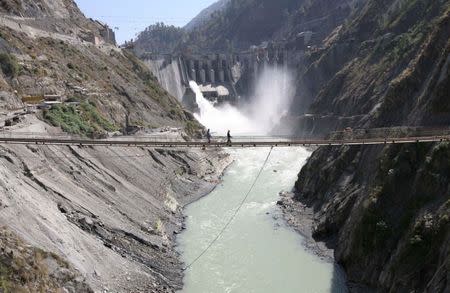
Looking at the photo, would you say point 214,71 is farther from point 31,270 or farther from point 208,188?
point 31,270

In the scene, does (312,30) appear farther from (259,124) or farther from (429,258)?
Answer: (429,258)

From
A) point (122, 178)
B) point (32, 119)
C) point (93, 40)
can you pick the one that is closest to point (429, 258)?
point (122, 178)

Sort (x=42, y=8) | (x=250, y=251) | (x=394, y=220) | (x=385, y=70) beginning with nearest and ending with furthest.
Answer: (x=394, y=220), (x=250, y=251), (x=385, y=70), (x=42, y=8)

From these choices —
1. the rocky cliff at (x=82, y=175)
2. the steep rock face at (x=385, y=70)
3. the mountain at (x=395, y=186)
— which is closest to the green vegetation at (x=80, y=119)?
the rocky cliff at (x=82, y=175)

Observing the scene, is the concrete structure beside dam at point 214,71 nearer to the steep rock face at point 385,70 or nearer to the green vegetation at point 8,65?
the steep rock face at point 385,70

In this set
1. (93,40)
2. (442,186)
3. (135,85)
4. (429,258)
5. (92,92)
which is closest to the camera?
(429,258)

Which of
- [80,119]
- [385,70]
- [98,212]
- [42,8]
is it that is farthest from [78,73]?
[98,212]
